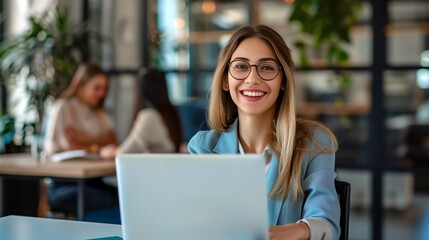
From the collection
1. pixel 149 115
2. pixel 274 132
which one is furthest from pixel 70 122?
pixel 274 132

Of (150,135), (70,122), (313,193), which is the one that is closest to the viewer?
(313,193)

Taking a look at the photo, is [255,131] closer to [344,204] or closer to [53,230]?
[344,204]

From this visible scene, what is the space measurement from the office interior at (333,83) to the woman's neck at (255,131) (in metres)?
1.20

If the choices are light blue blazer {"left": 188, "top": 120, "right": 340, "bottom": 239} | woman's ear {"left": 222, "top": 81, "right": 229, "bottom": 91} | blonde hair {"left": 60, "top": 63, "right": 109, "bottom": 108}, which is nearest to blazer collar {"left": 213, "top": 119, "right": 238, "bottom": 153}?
light blue blazer {"left": 188, "top": 120, "right": 340, "bottom": 239}

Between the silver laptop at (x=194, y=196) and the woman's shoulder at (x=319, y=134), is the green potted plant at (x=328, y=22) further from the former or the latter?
the silver laptop at (x=194, y=196)

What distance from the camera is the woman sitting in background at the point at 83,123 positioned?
4223 millimetres

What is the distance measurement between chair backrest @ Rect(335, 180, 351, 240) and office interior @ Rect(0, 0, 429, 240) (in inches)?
51.3

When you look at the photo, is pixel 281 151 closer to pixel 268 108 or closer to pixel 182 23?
pixel 268 108

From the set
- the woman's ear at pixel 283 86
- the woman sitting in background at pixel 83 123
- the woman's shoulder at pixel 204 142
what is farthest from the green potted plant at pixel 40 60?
the woman's ear at pixel 283 86

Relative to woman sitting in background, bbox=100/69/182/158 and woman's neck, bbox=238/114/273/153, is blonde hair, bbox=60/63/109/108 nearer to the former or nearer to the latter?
woman sitting in background, bbox=100/69/182/158

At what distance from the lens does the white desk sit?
196 centimetres

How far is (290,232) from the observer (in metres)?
1.64

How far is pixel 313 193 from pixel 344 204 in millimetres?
175

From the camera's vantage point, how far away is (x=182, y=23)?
19.5ft
